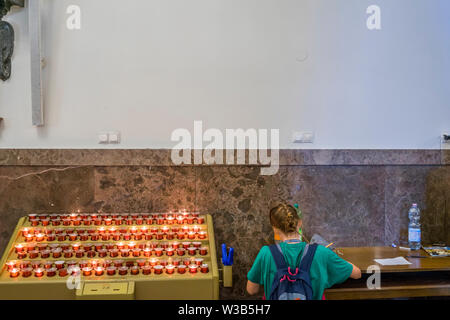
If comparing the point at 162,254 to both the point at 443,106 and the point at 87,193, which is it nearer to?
the point at 87,193

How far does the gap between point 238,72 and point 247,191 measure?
111 cm

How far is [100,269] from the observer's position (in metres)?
2.86

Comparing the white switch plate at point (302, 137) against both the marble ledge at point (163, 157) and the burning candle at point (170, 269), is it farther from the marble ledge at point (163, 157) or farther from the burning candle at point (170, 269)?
the burning candle at point (170, 269)

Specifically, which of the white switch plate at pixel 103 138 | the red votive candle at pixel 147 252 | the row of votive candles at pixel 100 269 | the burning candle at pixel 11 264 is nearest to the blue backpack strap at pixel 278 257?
the row of votive candles at pixel 100 269

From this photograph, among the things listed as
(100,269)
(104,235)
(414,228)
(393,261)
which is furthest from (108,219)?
(414,228)

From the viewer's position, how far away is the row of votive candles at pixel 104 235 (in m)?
3.18

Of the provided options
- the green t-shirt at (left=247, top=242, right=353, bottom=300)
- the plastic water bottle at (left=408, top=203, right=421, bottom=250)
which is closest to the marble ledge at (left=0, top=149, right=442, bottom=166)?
the plastic water bottle at (left=408, top=203, right=421, bottom=250)

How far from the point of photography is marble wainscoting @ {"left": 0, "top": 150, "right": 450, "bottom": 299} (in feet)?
11.7

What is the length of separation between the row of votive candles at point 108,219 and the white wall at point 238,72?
641mm

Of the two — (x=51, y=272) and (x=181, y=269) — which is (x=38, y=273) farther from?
(x=181, y=269)

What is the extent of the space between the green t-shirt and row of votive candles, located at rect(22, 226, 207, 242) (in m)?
1.06

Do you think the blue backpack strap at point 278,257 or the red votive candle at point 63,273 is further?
the red votive candle at point 63,273

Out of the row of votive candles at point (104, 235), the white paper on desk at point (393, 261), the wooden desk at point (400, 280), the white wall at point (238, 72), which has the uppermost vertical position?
the white wall at point (238, 72)

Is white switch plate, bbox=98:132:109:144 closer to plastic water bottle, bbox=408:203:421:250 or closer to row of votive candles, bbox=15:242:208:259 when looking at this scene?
row of votive candles, bbox=15:242:208:259
